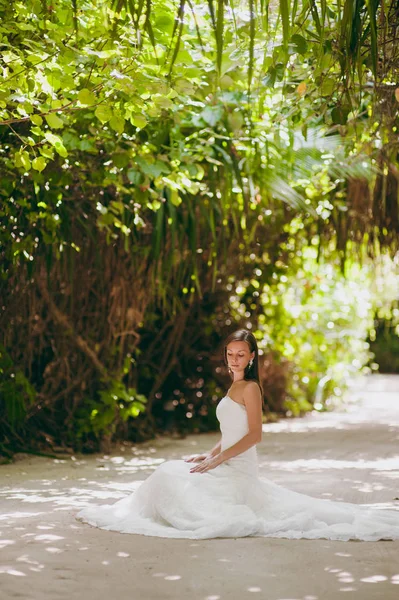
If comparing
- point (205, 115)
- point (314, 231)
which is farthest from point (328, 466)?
point (314, 231)

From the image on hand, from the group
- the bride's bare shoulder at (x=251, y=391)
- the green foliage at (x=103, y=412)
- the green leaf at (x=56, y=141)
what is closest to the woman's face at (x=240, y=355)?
the bride's bare shoulder at (x=251, y=391)

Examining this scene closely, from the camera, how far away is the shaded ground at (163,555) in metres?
3.13

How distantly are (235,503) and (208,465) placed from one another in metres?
0.24

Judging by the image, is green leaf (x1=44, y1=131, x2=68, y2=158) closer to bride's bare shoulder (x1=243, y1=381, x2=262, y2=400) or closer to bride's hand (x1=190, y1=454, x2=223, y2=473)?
bride's bare shoulder (x1=243, y1=381, x2=262, y2=400)

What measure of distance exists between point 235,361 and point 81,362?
3013 millimetres

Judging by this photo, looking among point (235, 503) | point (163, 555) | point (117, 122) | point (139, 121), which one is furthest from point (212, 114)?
point (163, 555)

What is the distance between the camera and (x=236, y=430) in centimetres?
439

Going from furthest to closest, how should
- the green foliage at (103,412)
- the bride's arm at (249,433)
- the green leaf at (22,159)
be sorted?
the green foliage at (103,412) < the green leaf at (22,159) < the bride's arm at (249,433)

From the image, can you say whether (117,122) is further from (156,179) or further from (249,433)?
(249,433)

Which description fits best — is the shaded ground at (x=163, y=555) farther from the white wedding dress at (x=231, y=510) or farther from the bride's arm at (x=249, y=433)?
the bride's arm at (x=249, y=433)

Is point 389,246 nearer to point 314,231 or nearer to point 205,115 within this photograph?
point 314,231

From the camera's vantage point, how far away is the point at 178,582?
3236mm

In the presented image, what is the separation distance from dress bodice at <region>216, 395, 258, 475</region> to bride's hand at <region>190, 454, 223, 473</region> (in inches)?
2.1

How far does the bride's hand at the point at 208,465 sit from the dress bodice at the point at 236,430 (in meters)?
0.05
